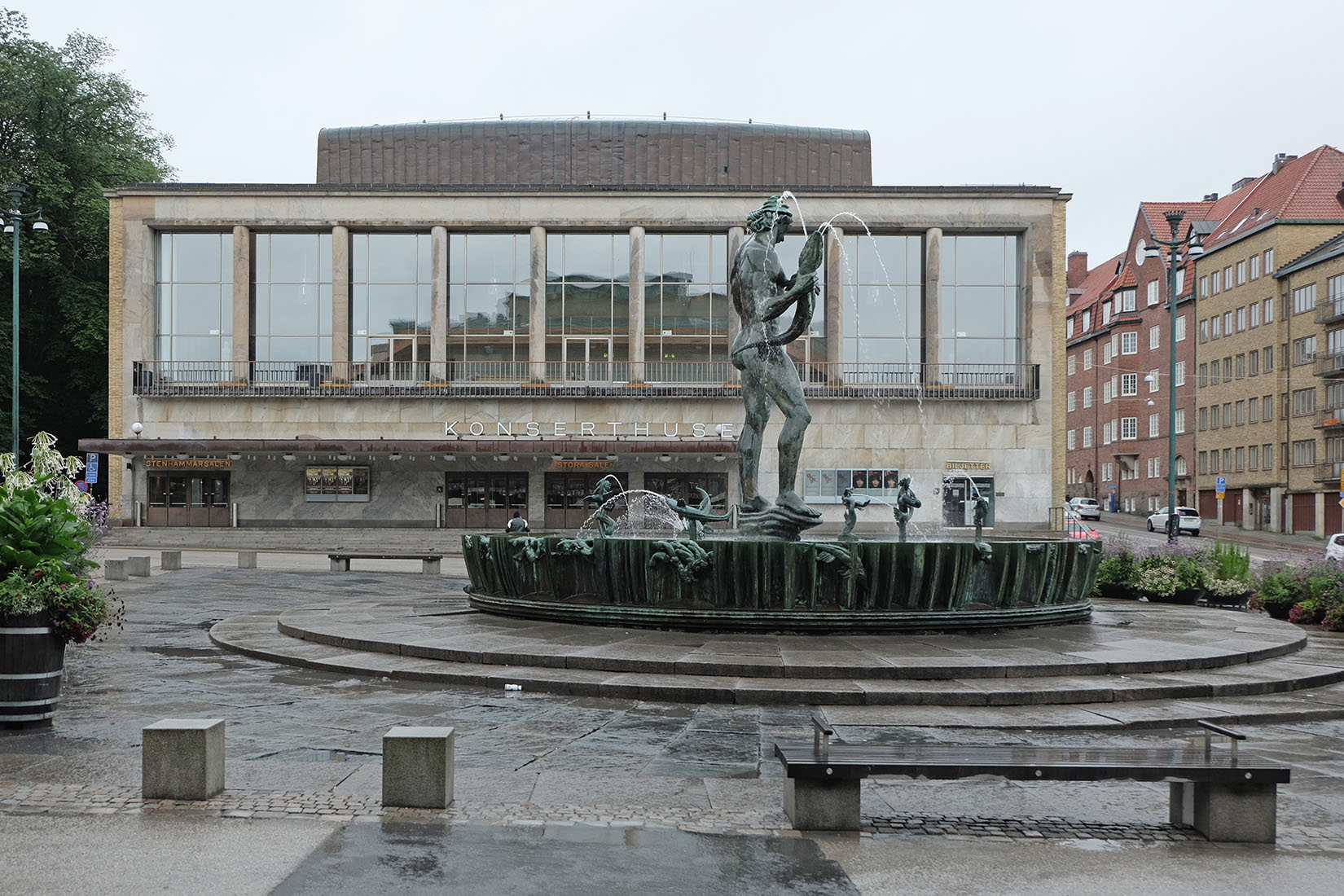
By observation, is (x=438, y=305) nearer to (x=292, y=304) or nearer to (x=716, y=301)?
(x=292, y=304)

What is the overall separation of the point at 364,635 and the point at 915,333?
41.5m

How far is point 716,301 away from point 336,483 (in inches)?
729

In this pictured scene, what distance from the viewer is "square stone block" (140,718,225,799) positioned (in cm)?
678

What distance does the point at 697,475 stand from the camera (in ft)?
172

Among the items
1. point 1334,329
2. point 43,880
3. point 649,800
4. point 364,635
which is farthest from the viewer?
point 1334,329

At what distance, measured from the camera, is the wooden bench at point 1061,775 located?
6250mm

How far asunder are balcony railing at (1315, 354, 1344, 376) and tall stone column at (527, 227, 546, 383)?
42286mm

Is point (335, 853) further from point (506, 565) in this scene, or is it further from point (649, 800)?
point (506, 565)

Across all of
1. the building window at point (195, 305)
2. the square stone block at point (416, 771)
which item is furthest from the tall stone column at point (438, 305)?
the square stone block at point (416, 771)

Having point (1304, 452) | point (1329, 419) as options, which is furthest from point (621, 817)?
point (1304, 452)

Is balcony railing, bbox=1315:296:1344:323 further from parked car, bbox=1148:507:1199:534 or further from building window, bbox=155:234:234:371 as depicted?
building window, bbox=155:234:234:371

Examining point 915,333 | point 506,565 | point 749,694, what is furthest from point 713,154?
point 749,694

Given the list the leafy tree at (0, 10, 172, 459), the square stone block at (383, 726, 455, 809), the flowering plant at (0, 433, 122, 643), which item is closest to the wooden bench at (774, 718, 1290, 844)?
the square stone block at (383, 726, 455, 809)

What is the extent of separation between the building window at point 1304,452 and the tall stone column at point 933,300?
27.3 m
